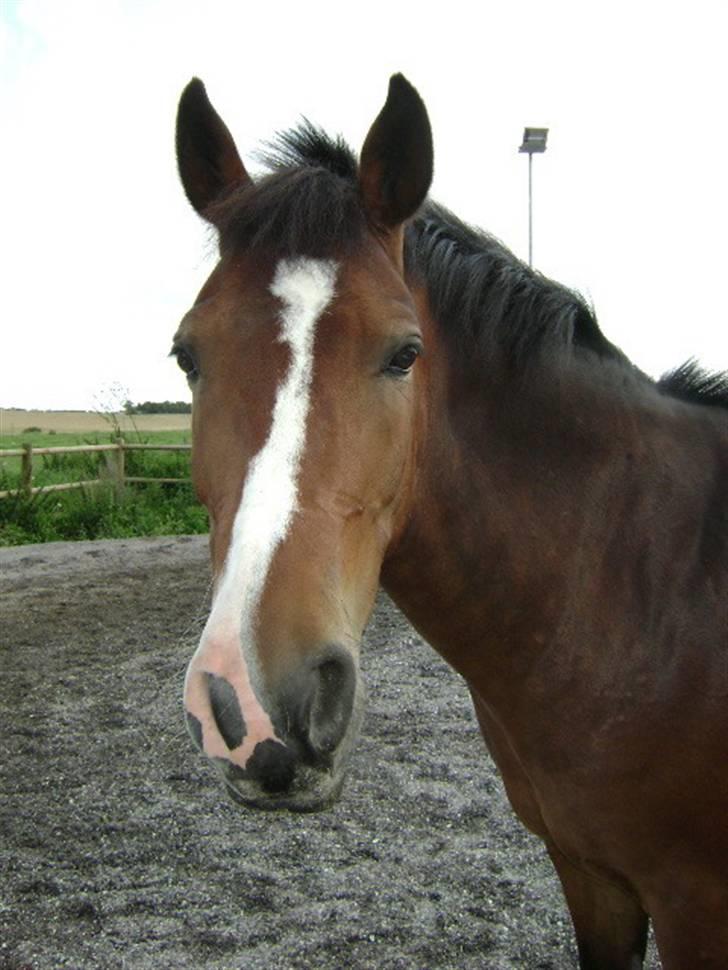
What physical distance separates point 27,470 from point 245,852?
1205 centimetres

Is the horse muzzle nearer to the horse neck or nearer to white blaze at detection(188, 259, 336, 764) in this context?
white blaze at detection(188, 259, 336, 764)

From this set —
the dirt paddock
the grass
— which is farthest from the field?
the dirt paddock

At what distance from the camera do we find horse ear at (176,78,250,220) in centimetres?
239

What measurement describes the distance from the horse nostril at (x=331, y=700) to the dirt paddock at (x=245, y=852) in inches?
26.2

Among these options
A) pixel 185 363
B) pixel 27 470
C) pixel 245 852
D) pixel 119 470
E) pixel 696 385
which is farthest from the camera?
pixel 119 470

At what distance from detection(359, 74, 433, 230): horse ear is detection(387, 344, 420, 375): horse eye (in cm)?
42

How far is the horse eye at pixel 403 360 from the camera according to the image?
2.01 m

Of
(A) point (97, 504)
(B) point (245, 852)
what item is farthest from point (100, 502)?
(B) point (245, 852)

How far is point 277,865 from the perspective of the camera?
428 cm

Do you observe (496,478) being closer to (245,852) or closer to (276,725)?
(276,725)

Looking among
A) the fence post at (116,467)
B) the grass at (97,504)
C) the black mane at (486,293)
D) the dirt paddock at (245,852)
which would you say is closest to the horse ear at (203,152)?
the black mane at (486,293)

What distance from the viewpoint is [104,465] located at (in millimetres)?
16766

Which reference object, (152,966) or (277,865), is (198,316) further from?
(277,865)

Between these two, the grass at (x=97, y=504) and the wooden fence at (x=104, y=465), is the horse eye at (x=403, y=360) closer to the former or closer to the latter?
the grass at (x=97, y=504)
